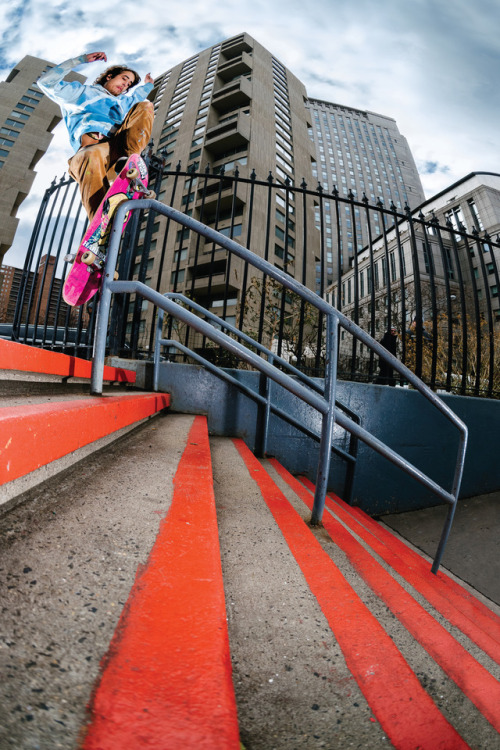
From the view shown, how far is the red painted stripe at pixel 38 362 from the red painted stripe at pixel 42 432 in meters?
0.44

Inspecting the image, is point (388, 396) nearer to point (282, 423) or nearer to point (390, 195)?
point (282, 423)

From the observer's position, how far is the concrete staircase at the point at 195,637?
0.43 m

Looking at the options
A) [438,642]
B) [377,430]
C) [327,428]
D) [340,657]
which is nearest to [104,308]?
[327,428]

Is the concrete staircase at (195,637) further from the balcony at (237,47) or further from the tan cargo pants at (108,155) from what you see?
the balcony at (237,47)

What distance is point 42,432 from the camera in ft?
2.82

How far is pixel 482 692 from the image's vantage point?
75 centimetres

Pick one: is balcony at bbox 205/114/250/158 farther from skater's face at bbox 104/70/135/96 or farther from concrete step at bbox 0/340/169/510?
concrete step at bbox 0/340/169/510

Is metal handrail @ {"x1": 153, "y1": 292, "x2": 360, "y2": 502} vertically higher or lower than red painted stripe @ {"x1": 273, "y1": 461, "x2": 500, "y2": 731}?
higher

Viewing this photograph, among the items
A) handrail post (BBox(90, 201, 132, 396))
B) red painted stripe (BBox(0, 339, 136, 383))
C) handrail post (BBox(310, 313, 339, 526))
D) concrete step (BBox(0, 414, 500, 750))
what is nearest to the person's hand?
handrail post (BBox(90, 201, 132, 396))

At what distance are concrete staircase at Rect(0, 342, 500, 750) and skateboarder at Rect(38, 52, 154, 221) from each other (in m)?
3.17

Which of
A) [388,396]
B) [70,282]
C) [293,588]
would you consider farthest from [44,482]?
[388,396]

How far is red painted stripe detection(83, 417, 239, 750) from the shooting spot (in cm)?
41

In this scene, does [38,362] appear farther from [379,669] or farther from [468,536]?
[468,536]

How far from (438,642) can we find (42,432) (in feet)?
3.90
